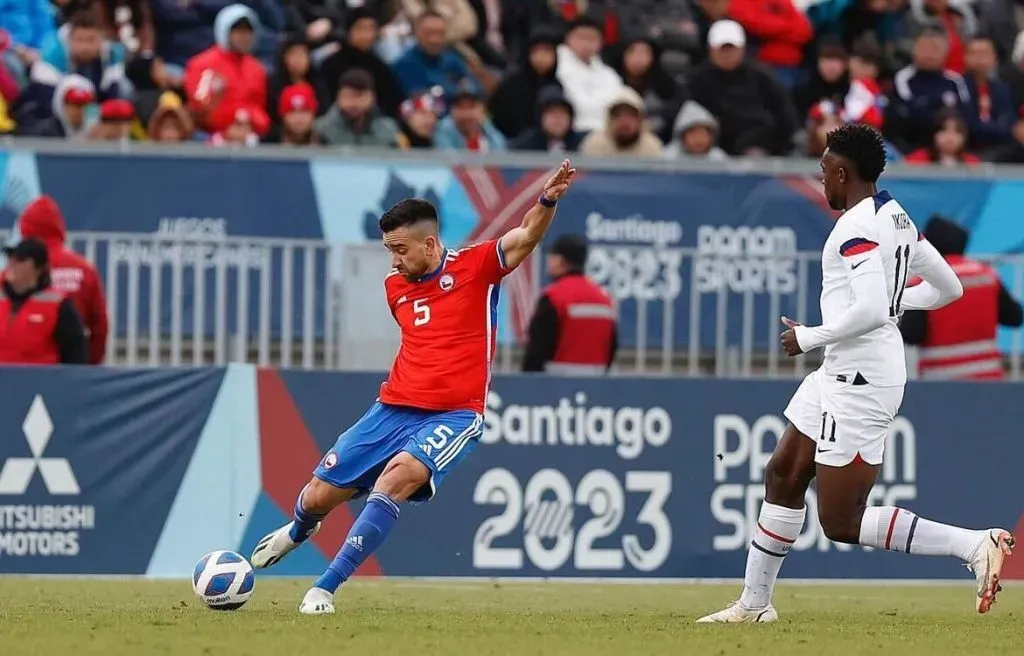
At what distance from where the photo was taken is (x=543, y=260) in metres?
17.0

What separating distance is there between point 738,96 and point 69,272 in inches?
305

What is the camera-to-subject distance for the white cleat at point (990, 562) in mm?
9906

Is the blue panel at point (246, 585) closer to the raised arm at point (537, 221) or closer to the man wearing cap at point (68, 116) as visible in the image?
the raised arm at point (537, 221)

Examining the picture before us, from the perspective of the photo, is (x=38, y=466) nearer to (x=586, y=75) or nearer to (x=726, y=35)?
(x=586, y=75)

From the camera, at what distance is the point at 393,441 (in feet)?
35.7

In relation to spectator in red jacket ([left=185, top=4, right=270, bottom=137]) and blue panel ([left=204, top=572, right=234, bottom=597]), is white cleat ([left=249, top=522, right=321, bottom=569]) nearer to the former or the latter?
blue panel ([left=204, top=572, right=234, bottom=597])

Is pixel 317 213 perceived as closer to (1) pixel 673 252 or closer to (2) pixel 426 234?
(1) pixel 673 252

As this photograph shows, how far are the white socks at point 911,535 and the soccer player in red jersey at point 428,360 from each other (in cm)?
216

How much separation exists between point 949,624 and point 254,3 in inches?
470

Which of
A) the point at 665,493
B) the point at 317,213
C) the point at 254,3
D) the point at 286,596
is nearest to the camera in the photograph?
the point at 286,596

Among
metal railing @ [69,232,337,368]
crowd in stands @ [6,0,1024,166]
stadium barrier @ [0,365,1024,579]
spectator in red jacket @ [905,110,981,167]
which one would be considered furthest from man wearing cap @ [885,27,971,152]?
metal railing @ [69,232,337,368]

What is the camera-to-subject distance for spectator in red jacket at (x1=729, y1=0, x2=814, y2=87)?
21.8 meters

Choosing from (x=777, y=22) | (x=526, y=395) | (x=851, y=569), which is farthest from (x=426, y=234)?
(x=777, y=22)

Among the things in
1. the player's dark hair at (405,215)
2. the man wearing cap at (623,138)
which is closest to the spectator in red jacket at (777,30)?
the man wearing cap at (623,138)
